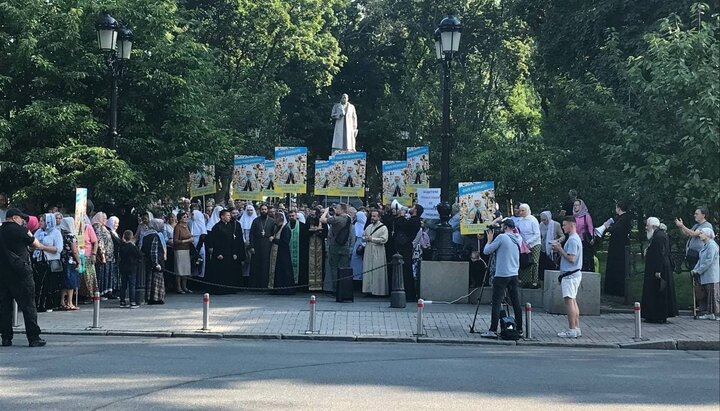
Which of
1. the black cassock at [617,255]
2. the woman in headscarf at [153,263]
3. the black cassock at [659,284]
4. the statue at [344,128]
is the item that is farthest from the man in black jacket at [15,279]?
the statue at [344,128]

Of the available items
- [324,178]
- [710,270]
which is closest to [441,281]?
[710,270]

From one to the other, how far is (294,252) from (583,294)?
6.58 metres

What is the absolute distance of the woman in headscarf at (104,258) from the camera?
58.9ft

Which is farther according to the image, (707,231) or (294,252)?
(294,252)

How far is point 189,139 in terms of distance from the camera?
2114cm

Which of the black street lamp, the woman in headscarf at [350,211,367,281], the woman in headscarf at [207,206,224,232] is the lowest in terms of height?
the woman in headscarf at [350,211,367,281]

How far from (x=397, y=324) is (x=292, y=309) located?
→ 2685mm

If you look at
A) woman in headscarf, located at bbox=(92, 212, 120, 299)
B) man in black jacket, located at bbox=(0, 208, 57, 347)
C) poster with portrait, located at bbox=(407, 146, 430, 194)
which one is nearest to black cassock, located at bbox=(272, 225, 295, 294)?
woman in headscarf, located at bbox=(92, 212, 120, 299)

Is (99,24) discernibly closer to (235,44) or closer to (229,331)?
(229,331)

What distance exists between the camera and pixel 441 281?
18531mm

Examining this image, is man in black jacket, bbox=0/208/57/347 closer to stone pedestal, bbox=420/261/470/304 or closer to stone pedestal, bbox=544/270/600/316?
stone pedestal, bbox=420/261/470/304

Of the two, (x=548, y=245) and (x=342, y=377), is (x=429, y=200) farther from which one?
(x=342, y=377)

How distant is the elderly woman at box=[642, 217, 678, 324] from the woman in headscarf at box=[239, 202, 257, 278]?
341 inches

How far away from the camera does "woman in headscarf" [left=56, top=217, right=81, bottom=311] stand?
1669 cm
